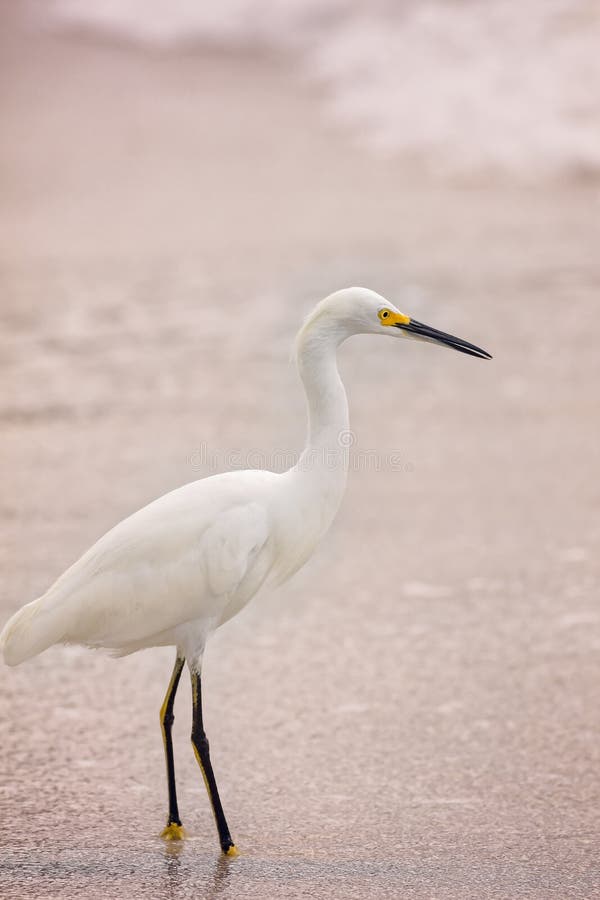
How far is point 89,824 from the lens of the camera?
3068 mm

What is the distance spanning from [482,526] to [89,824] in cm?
220

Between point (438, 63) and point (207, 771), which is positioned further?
point (438, 63)

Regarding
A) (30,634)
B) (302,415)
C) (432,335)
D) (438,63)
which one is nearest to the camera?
(30,634)

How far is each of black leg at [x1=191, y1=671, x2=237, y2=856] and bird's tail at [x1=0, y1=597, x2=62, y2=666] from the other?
0.31 m

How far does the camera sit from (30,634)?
2955mm

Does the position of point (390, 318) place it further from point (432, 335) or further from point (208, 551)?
point (208, 551)

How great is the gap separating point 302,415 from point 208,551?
3174 mm

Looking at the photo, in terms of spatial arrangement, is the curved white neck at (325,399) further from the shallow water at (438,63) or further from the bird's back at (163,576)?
the shallow water at (438,63)

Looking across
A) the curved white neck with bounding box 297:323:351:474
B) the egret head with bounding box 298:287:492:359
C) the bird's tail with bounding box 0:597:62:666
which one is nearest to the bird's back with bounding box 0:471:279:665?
the bird's tail with bounding box 0:597:62:666

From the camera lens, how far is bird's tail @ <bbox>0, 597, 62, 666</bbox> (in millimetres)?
2955

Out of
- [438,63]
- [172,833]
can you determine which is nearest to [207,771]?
[172,833]

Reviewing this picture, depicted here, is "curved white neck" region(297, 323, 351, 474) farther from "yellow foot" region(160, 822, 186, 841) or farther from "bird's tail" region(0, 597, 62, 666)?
"yellow foot" region(160, 822, 186, 841)

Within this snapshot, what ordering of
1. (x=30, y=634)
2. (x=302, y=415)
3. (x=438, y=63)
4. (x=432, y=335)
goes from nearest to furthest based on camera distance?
(x=30, y=634), (x=432, y=335), (x=302, y=415), (x=438, y=63)

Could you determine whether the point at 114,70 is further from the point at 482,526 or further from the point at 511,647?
the point at 511,647
